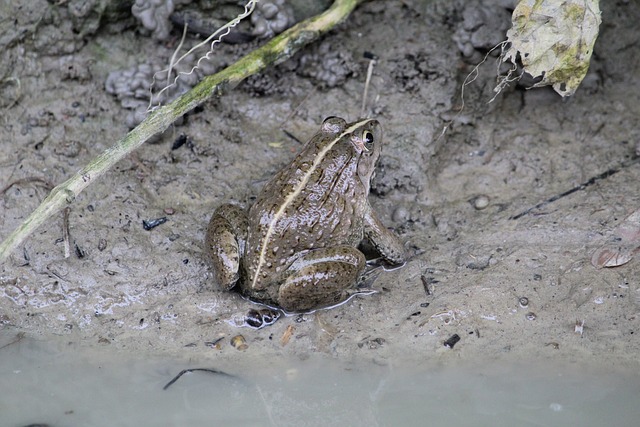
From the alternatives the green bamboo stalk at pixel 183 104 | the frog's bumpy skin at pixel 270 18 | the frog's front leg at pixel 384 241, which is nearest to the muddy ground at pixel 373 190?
the frog's front leg at pixel 384 241

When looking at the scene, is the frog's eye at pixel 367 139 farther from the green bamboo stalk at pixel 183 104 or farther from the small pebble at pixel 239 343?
the small pebble at pixel 239 343

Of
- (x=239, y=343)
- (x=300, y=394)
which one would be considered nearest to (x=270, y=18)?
(x=239, y=343)

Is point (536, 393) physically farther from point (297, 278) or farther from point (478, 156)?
point (478, 156)

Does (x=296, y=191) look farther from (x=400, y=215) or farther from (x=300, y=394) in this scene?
(x=300, y=394)

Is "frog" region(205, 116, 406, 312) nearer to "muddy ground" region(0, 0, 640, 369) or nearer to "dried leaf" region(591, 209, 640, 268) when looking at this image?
"muddy ground" region(0, 0, 640, 369)

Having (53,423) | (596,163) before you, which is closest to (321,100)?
(596,163)

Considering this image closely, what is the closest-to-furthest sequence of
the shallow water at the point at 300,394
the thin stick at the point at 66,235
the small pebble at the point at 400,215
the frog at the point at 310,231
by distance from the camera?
the shallow water at the point at 300,394, the frog at the point at 310,231, the thin stick at the point at 66,235, the small pebble at the point at 400,215
